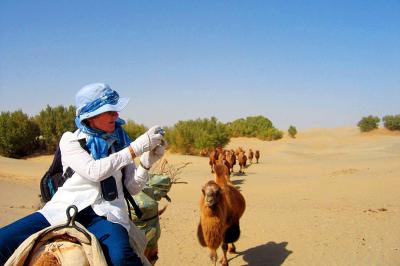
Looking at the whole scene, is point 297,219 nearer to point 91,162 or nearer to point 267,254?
point 267,254

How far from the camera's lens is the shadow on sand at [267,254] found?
8.23 metres

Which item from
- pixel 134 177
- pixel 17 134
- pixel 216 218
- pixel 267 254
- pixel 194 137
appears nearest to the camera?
pixel 134 177

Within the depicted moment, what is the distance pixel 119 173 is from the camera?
3.38m

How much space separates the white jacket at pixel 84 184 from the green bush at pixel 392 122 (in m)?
69.4

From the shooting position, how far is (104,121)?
3277mm

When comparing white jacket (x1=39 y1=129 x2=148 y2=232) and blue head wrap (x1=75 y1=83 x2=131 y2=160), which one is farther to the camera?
blue head wrap (x1=75 y1=83 x2=131 y2=160)

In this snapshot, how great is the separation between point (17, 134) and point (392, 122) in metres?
55.1

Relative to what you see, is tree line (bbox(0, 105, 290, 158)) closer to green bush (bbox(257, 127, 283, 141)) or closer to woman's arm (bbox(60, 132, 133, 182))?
green bush (bbox(257, 127, 283, 141))

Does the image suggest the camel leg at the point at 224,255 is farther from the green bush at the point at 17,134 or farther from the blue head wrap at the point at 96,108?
the green bush at the point at 17,134

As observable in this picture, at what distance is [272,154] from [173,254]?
32.0 m

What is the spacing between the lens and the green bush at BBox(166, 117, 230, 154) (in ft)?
118

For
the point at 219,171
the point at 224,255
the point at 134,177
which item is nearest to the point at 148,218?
the point at 134,177

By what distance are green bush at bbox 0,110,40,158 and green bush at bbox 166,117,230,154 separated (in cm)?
1075

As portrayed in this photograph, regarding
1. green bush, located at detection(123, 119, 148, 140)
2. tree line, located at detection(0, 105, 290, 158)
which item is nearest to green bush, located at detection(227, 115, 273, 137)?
tree line, located at detection(0, 105, 290, 158)
